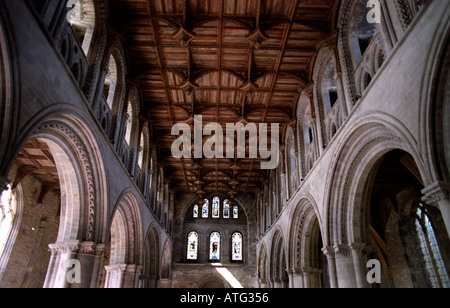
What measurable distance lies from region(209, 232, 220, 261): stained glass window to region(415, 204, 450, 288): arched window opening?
54.4 ft

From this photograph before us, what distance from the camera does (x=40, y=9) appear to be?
652 cm

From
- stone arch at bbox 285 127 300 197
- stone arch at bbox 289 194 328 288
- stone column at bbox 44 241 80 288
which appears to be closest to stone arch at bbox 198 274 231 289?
stone arch at bbox 289 194 328 288

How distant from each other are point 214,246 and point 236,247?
1.80 m

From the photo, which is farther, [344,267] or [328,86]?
[328,86]

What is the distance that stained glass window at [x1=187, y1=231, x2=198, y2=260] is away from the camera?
26850 millimetres

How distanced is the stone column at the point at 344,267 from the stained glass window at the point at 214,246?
18.3 meters

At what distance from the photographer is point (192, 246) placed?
27.1 meters

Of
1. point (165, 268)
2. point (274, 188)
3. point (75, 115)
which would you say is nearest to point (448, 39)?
point (75, 115)

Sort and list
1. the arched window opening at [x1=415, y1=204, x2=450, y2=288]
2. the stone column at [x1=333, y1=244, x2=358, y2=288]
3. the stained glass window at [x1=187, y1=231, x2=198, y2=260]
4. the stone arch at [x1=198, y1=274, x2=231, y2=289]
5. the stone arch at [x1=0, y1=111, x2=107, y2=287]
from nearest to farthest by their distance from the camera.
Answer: the stone arch at [x1=0, y1=111, x2=107, y2=287]
the stone column at [x1=333, y1=244, x2=358, y2=288]
the arched window opening at [x1=415, y1=204, x2=450, y2=288]
the stone arch at [x1=198, y1=274, x2=231, y2=289]
the stained glass window at [x1=187, y1=231, x2=198, y2=260]

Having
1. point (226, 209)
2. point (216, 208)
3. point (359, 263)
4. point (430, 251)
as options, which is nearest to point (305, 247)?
point (430, 251)

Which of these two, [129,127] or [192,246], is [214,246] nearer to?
[192,246]

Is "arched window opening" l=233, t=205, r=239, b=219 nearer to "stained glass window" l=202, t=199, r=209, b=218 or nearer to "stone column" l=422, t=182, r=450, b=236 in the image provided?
"stained glass window" l=202, t=199, r=209, b=218

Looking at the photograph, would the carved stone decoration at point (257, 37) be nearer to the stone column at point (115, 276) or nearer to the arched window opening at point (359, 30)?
the arched window opening at point (359, 30)
